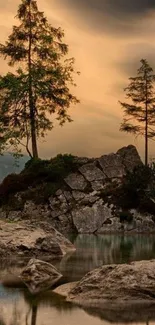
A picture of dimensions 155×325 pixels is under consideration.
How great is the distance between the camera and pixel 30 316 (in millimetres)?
9852

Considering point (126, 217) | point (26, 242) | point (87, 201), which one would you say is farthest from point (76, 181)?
point (26, 242)

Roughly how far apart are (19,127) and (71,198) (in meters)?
11.7

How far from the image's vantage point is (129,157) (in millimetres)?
51031

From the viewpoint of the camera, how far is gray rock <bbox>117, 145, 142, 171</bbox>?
5022 cm

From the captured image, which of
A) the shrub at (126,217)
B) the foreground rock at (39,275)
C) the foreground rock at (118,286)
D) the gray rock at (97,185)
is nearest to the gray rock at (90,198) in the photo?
the gray rock at (97,185)

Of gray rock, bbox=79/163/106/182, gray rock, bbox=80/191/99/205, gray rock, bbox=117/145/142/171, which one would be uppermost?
gray rock, bbox=117/145/142/171

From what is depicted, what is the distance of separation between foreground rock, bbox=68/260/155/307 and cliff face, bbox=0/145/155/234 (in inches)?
1169

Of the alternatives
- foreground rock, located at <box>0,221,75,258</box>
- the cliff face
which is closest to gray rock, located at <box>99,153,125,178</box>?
the cliff face

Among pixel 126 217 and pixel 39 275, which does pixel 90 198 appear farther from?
pixel 39 275

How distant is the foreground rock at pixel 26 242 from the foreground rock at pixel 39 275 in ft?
18.4

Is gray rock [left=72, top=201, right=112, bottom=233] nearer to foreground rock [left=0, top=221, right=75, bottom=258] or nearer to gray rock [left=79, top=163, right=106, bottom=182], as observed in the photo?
gray rock [left=79, top=163, right=106, bottom=182]

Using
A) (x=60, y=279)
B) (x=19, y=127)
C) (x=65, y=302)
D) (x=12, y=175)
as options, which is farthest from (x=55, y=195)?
(x=65, y=302)

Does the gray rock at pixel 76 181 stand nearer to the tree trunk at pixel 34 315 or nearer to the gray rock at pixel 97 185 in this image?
the gray rock at pixel 97 185

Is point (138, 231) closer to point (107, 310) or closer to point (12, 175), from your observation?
point (12, 175)
